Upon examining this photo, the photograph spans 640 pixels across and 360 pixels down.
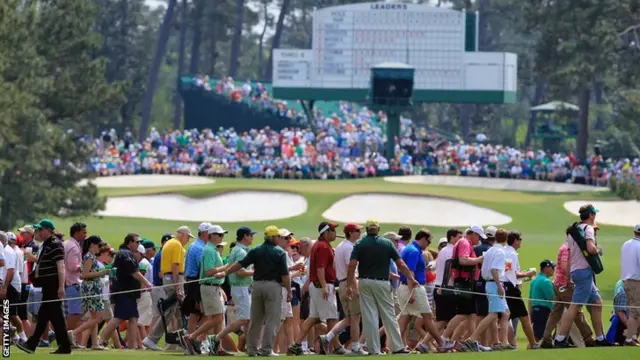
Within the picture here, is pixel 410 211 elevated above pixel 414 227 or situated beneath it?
elevated above

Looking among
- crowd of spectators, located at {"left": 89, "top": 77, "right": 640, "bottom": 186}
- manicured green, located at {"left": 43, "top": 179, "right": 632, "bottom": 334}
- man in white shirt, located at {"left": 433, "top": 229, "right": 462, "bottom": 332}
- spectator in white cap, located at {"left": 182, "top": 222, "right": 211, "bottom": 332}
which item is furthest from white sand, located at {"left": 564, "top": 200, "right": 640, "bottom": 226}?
spectator in white cap, located at {"left": 182, "top": 222, "right": 211, "bottom": 332}

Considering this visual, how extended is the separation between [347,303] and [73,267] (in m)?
3.88

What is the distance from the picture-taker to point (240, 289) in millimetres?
22422

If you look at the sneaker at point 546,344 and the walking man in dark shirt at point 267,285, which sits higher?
the walking man in dark shirt at point 267,285

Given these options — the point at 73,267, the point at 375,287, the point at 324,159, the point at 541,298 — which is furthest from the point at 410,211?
the point at 375,287

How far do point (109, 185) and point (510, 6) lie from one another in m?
56.5

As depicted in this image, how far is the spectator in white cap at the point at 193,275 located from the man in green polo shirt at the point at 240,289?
0.49 meters

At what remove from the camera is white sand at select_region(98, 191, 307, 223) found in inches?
2366

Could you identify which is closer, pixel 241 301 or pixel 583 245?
pixel 241 301

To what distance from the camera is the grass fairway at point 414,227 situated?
4801cm

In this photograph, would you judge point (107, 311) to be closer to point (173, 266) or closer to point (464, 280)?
→ point (173, 266)

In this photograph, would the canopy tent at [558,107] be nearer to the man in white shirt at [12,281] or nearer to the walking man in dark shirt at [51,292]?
the man in white shirt at [12,281]

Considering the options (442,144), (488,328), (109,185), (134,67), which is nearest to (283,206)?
(109,185)
